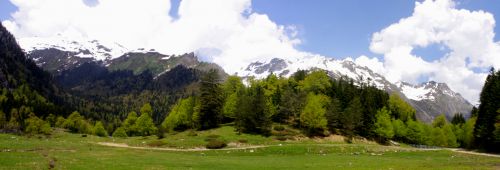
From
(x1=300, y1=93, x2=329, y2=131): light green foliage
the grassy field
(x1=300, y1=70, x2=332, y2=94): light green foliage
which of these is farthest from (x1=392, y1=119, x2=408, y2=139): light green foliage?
the grassy field

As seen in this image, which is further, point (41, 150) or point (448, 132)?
point (448, 132)

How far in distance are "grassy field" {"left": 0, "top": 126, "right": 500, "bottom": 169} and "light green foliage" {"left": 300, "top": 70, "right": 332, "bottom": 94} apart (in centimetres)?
3037

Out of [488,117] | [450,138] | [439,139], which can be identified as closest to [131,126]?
[439,139]

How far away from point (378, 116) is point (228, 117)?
43.9m

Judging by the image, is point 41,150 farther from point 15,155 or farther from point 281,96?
point 281,96

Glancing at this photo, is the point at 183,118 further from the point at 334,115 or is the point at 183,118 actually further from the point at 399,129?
the point at 399,129

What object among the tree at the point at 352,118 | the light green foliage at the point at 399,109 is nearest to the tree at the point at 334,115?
the tree at the point at 352,118

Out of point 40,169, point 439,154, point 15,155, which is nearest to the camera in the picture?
point 40,169

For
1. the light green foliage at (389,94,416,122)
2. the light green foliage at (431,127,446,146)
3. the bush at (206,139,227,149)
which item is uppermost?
the light green foliage at (389,94,416,122)

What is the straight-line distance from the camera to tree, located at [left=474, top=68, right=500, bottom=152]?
91000mm

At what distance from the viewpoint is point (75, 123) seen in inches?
7141

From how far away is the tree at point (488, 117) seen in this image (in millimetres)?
91000

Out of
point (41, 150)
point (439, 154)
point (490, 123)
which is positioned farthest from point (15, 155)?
point (490, 123)

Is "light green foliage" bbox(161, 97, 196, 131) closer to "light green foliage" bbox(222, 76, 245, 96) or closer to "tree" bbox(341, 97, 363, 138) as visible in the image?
"light green foliage" bbox(222, 76, 245, 96)
